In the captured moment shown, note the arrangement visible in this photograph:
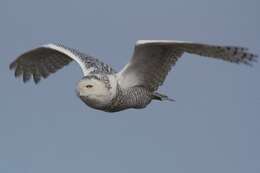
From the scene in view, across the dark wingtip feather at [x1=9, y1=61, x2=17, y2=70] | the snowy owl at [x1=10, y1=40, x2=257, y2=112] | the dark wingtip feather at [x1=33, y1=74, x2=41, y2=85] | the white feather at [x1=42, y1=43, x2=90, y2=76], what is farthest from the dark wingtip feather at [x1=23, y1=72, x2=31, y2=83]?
the snowy owl at [x1=10, y1=40, x2=257, y2=112]

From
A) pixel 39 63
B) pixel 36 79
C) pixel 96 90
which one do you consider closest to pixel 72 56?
pixel 96 90

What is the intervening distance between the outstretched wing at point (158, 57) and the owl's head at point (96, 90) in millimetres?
587

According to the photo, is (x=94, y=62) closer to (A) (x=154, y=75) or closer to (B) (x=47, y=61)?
(A) (x=154, y=75)

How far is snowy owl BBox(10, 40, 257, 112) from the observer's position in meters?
13.2

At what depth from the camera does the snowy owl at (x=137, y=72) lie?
43.3 ft

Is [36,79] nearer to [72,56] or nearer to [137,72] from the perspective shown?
[72,56]

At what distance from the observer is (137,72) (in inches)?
563

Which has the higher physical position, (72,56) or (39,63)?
(72,56)

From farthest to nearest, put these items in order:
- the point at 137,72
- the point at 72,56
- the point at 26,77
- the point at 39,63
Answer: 1. the point at 26,77
2. the point at 39,63
3. the point at 72,56
4. the point at 137,72

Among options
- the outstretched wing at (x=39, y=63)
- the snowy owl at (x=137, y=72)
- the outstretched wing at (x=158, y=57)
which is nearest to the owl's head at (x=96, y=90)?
the snowy owl at (x=137, y=72)

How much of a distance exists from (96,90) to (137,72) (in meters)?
1.19

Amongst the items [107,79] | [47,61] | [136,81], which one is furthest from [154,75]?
[47,61]

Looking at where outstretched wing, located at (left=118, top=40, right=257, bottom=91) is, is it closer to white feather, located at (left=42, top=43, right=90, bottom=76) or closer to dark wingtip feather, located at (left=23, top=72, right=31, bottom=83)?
white feather, located at (left=42, top=43, right=90, bottom=76)

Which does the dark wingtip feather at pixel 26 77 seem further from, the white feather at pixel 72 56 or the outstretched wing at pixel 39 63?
the white feather at pixel 72 56
